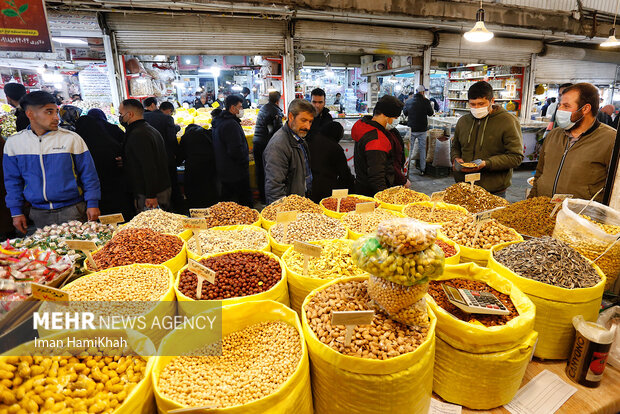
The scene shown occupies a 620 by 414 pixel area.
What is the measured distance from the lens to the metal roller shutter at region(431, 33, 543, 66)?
342 inches

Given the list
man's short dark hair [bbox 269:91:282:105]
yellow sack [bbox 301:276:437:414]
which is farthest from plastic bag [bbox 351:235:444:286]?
man's short dark hair [bbox 269:91:282:105]

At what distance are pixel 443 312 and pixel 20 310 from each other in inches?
66.8

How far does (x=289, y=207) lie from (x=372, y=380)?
1.78m

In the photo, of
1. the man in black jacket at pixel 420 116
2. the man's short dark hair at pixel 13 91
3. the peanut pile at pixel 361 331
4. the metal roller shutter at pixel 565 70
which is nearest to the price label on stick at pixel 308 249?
the peanut pile at pixel 361 331

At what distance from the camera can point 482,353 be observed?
54.0 inches

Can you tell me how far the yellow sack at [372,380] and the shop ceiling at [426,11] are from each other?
5.92m

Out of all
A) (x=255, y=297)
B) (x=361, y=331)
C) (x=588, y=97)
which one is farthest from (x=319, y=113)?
(x=361, y=331)

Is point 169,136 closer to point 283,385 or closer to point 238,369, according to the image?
point 238,369

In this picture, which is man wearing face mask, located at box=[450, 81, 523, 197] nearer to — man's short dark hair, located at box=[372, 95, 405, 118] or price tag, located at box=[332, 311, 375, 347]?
man's short dark hair, located at box=[372, 95, 405, 118]

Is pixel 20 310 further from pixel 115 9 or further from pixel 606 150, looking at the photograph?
pixel 115 9

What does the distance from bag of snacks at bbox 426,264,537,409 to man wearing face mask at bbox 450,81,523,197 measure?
2211mm

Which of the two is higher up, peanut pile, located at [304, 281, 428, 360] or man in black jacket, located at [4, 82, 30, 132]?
man in black jacket, located at [4, 82, 30, 132]

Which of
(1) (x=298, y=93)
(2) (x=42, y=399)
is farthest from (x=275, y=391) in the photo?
(1) (x=298, y=93)

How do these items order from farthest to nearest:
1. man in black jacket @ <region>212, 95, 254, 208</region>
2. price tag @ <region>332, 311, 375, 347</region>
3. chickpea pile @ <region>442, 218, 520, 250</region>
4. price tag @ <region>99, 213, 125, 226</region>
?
man in black jacket @ <region>212, 95, 254, 208</region> < price tag @ <region>99, 213, 125, 226</region> < chickpea pile @ <region>442, 218, 520, 250</region> < price tag @ <region>332, 311, 375, 347</region>
